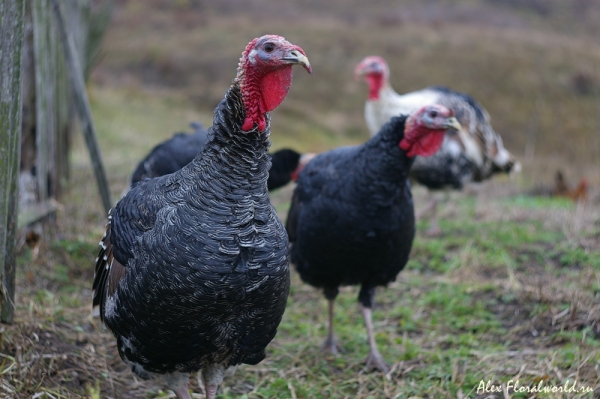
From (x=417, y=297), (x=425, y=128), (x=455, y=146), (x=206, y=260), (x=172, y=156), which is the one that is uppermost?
(x=425, y=128)

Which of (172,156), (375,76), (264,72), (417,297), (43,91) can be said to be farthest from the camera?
(375,76)

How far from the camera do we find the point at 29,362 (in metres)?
3.43

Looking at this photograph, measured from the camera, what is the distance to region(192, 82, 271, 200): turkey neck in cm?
281

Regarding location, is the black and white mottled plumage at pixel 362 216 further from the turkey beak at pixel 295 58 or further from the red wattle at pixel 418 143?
the turkey beak at pixel 295 58

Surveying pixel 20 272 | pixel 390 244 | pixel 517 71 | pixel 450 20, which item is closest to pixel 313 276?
pixel 390 244

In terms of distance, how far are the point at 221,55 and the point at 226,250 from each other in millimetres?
22924

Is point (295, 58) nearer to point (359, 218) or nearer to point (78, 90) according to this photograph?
point (359, 218)

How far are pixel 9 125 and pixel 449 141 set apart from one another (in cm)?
579

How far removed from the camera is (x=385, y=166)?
403 centimetres

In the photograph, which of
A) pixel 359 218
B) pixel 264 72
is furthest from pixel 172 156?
pixel 264 72

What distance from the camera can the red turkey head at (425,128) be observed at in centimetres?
406

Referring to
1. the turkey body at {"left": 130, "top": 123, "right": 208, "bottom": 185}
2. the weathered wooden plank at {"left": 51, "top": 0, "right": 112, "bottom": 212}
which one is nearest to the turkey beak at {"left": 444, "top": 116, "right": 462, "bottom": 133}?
the turkey body at {"left": 130, "top": 123, "right": 208, "bottom": 185}

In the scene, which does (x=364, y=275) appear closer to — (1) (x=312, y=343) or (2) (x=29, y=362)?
(1) (x=312, y=343)

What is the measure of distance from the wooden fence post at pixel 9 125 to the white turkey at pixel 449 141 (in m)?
5.22
